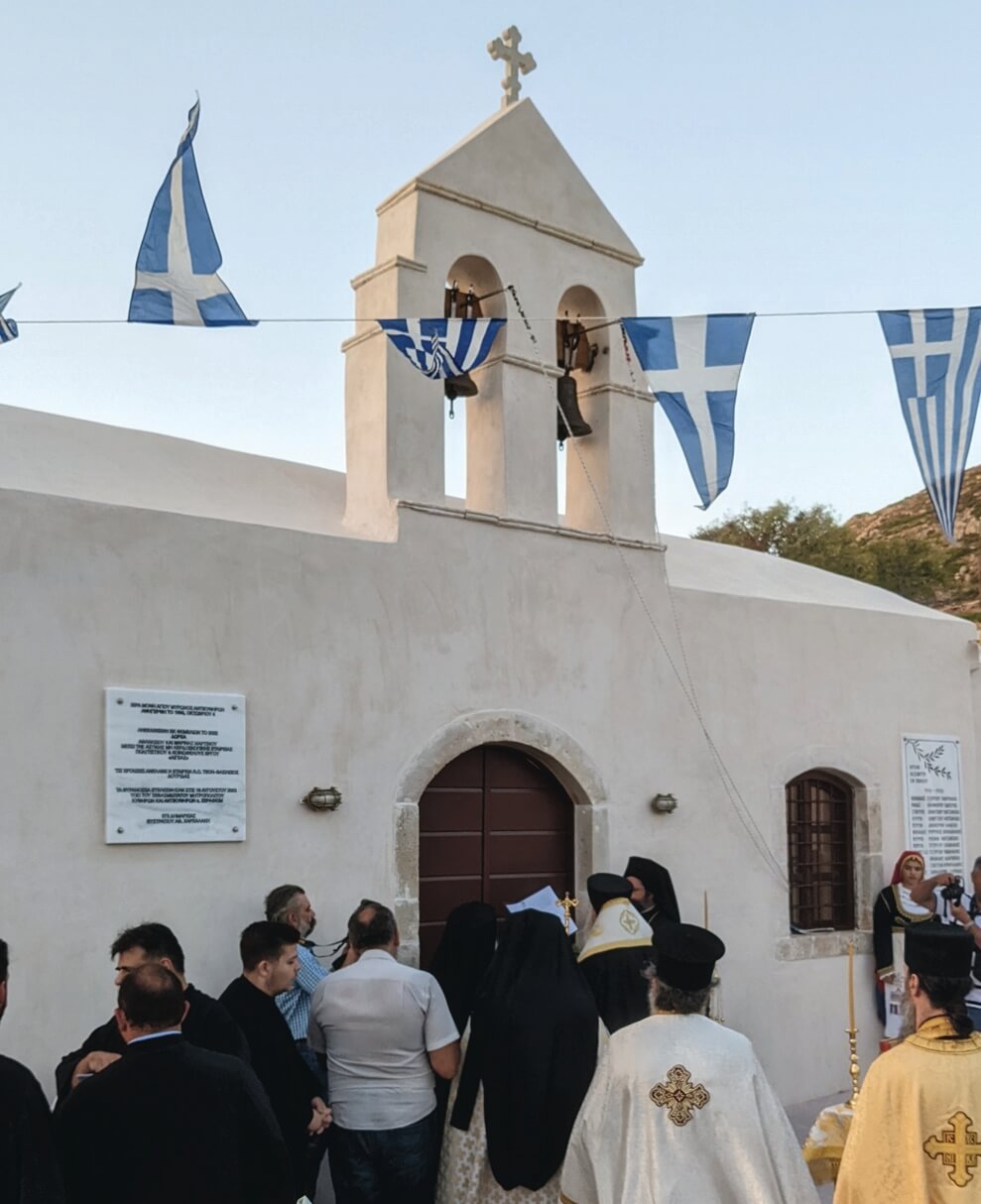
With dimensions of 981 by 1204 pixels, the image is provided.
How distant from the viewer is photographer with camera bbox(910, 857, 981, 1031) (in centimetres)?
747

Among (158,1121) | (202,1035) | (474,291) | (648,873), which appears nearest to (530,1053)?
(202,1035)

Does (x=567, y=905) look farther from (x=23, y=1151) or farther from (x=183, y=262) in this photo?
(x=23, y=1151)

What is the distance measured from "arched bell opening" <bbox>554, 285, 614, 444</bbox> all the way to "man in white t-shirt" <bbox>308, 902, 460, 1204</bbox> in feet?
13.9

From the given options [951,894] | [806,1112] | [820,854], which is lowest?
[806,1112]

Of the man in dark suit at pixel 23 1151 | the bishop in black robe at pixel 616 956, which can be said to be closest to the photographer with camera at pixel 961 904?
the bishop in black robe at pixel 616 956

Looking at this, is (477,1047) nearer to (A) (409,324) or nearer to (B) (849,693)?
(A) (409,324)

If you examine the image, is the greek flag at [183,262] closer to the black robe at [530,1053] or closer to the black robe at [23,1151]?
the black robe at [530,1053]

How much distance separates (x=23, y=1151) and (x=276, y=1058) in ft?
5.44

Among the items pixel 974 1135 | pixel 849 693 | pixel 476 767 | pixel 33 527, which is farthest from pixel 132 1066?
pixel 849 693

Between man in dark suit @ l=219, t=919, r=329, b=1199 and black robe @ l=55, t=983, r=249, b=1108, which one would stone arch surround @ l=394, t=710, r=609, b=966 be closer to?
man in dark suit @ l=219, t=919, r=329, b=1199

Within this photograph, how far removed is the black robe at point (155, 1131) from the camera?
3.41 meters

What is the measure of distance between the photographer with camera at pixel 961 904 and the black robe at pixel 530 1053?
241 centimetres

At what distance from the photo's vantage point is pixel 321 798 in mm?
6871

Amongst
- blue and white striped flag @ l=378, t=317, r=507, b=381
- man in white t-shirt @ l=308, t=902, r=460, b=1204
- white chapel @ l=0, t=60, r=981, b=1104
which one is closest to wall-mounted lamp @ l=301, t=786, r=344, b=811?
white chapel @ l=0, t=60, r=981, b=1104
